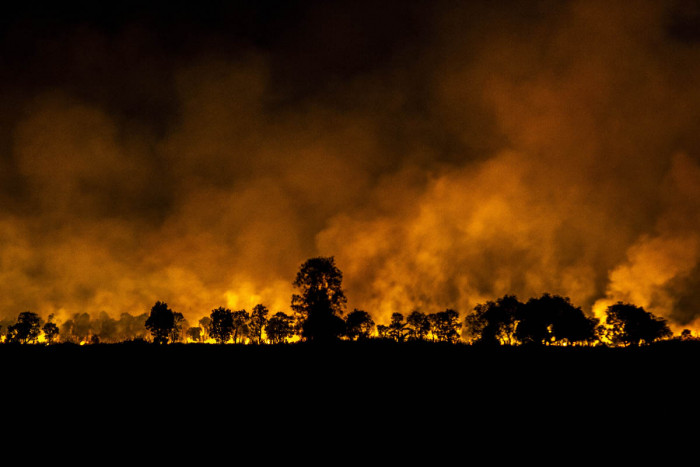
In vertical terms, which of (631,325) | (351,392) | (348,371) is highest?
(631,325)

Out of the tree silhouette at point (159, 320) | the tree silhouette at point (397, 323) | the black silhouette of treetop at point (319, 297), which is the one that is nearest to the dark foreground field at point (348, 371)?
the black silhouette of treetop at point (319, 297)

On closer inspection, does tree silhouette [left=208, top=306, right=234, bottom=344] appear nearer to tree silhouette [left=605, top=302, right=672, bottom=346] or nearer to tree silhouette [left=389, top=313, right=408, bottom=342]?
tree silhouette [left=389, top=313, right=408, bottom=342]

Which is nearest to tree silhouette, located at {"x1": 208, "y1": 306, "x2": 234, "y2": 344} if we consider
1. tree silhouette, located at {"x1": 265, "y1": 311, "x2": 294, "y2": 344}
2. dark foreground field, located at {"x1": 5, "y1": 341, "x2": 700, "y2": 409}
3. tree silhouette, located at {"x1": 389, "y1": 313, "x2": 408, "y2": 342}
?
tree silhouette, located at {"x1": 265, "y1": 311, "x2": 294, "y2": 344}

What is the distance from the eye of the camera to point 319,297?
52.6 metres

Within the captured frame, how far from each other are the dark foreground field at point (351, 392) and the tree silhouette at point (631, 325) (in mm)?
86958

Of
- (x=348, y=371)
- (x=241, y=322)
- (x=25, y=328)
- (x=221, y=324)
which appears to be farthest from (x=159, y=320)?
(x=348, y=371)

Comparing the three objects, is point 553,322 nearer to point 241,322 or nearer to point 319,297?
point 319,297

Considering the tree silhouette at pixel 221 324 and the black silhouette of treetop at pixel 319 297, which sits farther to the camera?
the tree silhouette at pixel 221 324

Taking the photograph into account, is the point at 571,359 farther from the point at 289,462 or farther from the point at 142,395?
the point at 142,395

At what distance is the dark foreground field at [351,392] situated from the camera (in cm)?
962

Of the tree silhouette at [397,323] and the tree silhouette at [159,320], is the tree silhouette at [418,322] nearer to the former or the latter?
the tree silhouette at [397,323]

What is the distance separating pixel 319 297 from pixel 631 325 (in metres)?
80.2

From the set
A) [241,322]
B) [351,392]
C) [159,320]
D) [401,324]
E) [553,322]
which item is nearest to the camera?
[351,392]

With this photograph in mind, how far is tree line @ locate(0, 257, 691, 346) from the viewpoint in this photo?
49228 millimetres
